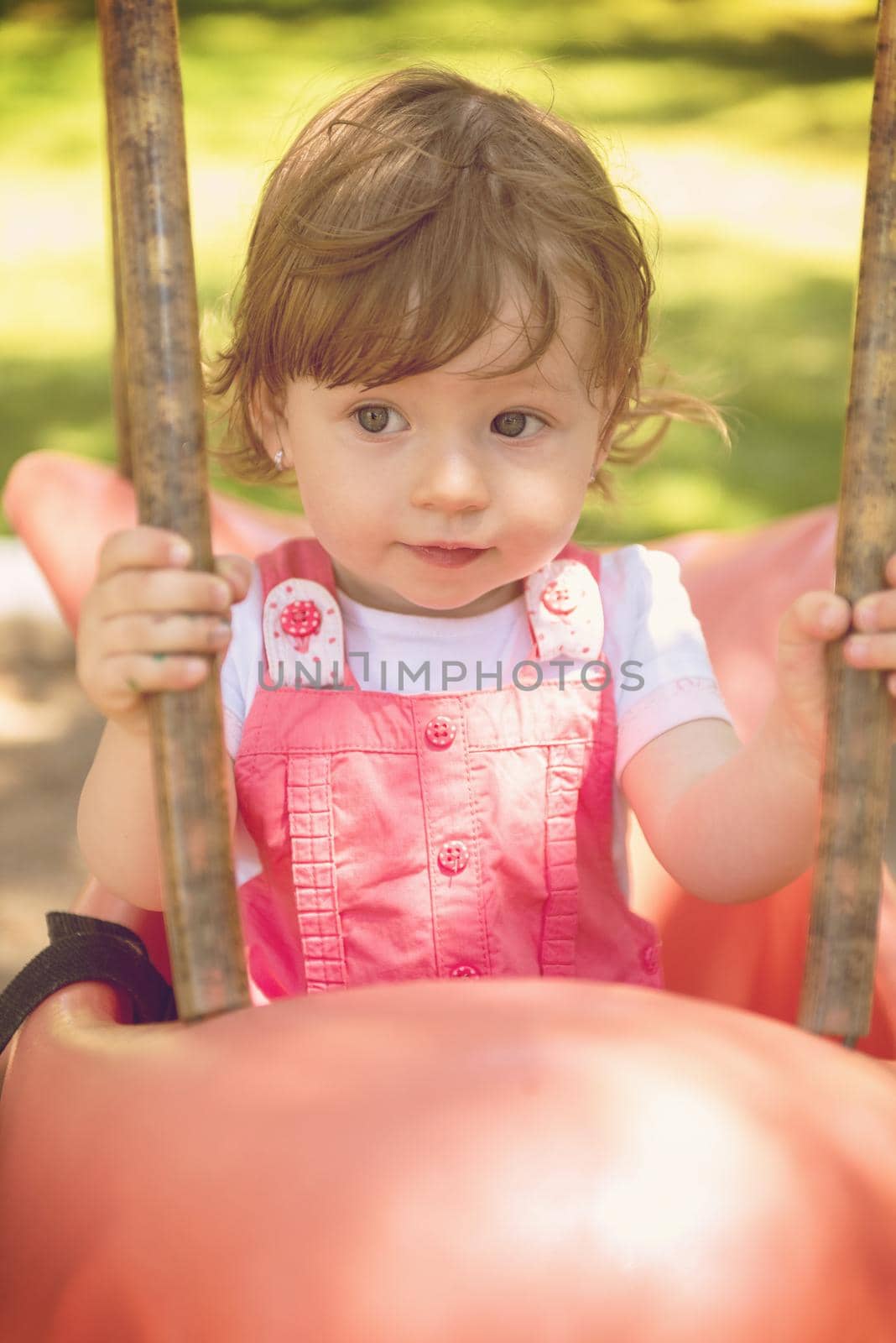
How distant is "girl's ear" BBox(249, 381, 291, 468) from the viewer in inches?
48.4

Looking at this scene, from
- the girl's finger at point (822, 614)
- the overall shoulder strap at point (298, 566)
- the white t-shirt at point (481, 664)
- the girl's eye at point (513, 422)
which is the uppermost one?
the girl's eye at point (513, 422)

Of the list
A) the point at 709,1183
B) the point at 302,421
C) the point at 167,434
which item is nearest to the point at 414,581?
the point at 302,421

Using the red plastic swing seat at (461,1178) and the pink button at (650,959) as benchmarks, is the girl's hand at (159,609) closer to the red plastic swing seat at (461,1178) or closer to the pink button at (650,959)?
the red plastic swing seat at (461,1178)

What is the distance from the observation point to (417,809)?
49.2 inches

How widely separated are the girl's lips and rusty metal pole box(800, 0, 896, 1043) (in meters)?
0.31

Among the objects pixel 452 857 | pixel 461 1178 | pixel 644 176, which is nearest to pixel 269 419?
pixel 452 857

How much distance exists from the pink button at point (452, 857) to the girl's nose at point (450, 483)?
10.7 inches

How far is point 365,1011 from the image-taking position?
85 cm

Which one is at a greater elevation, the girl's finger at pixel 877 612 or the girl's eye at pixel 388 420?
the girl's eye at pixel 388 420

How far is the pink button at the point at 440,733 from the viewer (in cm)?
125

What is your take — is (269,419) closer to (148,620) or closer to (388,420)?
(388,420)

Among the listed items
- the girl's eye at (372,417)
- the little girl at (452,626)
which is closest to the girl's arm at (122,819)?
the little girl at (452,626)

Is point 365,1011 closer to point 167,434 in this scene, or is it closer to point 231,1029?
point 231,1029

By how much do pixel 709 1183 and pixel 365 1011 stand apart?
0.18 metres
